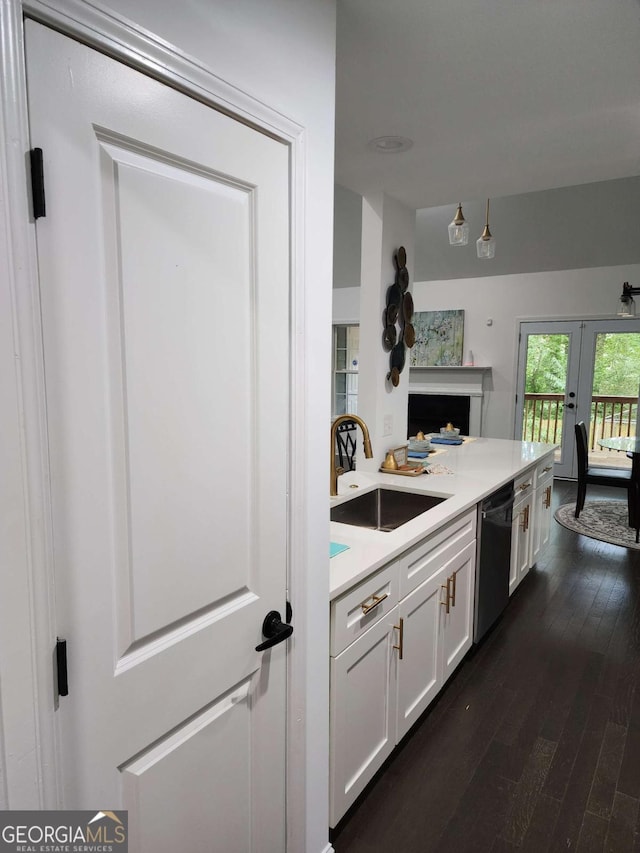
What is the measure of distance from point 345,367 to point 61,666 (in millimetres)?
8185

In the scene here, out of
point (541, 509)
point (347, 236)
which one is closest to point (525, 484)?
point (541, 509)

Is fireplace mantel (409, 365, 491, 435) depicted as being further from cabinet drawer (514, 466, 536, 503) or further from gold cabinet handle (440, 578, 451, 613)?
gold cabinet handle (440, 578, 451, 613)

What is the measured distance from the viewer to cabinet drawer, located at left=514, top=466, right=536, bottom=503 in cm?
316

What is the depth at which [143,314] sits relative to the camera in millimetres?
903

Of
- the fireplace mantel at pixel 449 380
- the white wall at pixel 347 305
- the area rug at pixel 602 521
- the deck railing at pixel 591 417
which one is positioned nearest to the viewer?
the area rug at pixel 602 521

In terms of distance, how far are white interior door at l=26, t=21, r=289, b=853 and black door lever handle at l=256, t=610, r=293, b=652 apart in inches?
0.9

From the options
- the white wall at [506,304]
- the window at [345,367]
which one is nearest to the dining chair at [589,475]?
the white wall at [506,304]

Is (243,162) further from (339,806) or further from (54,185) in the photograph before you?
(339,806)

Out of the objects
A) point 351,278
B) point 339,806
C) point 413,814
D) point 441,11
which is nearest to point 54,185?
point 441,11

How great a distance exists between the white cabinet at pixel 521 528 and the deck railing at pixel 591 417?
11.7 ft

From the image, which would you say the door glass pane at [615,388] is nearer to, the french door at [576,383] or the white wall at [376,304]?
the french door at [576,383]

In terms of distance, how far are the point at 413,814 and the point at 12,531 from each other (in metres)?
1.71

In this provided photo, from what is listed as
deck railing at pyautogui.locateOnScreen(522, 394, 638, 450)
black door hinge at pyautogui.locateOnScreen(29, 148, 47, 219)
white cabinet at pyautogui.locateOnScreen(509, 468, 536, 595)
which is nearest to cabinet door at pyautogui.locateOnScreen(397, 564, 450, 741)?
white cabinet at pyautogui.locateOnScreen(509, 468, 536, 595)

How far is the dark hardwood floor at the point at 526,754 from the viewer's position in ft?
5.56
